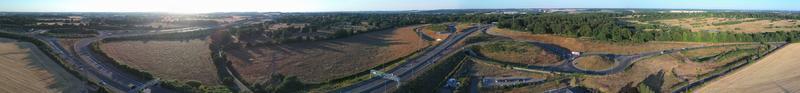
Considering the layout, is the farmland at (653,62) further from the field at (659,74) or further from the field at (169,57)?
the field at (169,57)

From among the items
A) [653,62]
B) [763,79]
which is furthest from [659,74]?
[653,62]

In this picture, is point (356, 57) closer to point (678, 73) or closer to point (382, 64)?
point (382, 64)

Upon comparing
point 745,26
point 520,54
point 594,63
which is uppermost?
point 745,26

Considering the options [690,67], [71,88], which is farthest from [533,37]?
[71,88]

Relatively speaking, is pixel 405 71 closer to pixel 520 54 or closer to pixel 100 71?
pixel 520 54

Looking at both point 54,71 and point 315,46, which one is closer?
point 54,71

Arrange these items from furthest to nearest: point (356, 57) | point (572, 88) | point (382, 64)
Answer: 1. point (356, 57)
2. point (382, 64)
3. point (572, 88)
